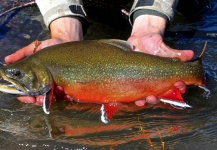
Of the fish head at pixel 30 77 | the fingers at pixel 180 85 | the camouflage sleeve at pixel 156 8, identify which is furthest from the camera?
the camouflage sleeve at pixel 156 8

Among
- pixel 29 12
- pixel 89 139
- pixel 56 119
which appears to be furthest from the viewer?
pixel 29 12

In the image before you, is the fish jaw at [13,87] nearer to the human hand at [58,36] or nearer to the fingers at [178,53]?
the human hand at [58,36]

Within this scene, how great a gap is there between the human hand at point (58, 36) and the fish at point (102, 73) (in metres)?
0.40

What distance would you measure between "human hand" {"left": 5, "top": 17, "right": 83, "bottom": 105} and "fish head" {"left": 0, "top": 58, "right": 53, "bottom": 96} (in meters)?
0.45

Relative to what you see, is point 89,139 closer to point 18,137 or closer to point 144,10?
point 18,137

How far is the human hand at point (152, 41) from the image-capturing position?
321 cm

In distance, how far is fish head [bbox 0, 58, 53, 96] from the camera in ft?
9.78

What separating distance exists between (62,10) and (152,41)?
1006 mm

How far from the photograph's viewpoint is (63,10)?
3980 millimetres

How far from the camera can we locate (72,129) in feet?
10.0

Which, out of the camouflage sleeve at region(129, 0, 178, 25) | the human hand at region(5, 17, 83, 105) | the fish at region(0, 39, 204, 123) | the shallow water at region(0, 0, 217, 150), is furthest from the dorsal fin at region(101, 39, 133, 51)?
the camouflage sleeve at region(129, 0, 178, 25)

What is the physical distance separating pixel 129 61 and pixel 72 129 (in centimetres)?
65

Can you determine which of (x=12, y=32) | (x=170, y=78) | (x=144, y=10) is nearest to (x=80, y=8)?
(x=144, y=10)

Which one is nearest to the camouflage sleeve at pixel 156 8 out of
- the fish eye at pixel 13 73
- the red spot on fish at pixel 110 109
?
the red spot on fish at pixel 110 109
